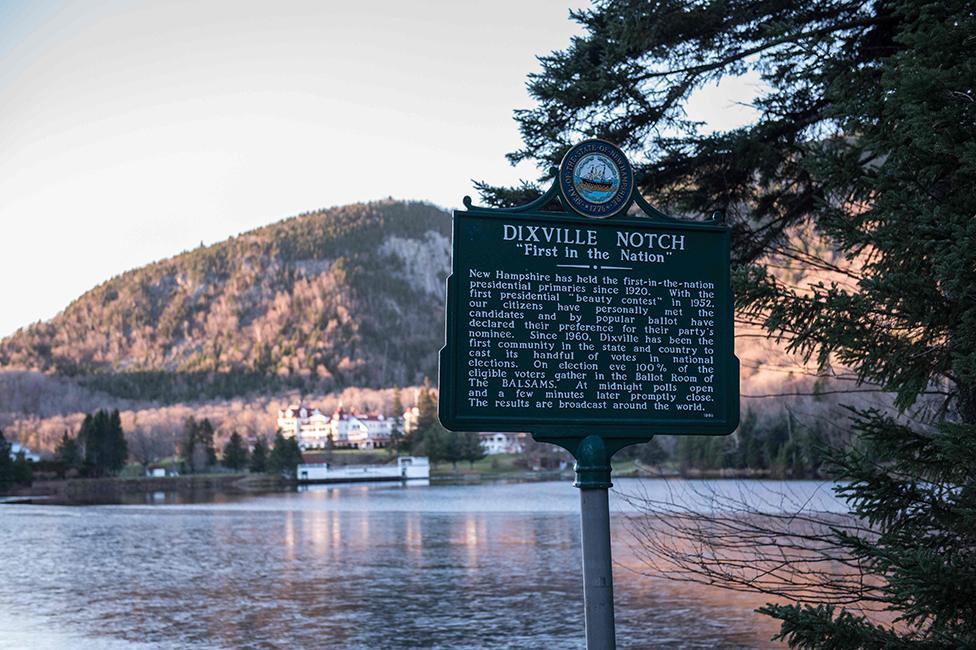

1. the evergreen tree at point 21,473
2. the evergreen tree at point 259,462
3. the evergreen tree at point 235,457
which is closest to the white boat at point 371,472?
the evergreen tree at point 259,462

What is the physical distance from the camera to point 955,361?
8203 millimetres

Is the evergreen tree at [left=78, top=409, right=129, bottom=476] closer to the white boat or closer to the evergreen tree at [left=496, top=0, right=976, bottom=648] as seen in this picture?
the white boat

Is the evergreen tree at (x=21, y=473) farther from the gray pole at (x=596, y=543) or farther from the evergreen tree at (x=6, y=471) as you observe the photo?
the gray pole at (x=596, y=543)

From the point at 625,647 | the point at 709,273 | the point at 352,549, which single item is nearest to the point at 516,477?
the point at 352,549

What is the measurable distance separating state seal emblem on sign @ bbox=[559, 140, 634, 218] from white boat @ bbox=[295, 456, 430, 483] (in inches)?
6589

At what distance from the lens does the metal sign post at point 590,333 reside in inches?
379

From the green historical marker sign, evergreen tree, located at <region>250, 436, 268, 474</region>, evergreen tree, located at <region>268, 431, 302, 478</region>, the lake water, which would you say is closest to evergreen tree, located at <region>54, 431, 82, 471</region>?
evergreen tree, located at <region>250, 436, 268, 474</region>

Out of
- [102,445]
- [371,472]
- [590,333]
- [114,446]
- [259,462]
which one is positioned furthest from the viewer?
[371,472]

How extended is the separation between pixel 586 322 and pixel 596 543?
1.91 meters

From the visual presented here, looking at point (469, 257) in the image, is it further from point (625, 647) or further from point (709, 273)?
point (625, 647)

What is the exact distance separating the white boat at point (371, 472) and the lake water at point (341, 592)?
113018mm

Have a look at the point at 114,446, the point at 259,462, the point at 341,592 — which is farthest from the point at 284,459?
the point at 341,592

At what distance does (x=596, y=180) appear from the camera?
1004 centimetres

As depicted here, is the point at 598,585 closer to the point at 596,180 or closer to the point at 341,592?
the point at 596,180
